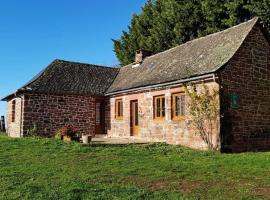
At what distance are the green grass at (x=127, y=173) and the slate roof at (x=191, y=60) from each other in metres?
3.82

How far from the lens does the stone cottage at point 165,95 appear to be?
14.4m

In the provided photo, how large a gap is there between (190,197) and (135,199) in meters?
1.13

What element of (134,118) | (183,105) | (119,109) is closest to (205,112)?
(183,105)

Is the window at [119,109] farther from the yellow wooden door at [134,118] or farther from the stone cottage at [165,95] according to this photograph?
the yellow wooden door at [134,118]

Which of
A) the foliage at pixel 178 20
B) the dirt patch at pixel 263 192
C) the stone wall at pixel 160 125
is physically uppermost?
the foliage at pixel 178 20

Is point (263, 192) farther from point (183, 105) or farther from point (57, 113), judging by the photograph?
point (57, 113)

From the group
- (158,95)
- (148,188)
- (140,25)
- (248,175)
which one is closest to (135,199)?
(148,188)

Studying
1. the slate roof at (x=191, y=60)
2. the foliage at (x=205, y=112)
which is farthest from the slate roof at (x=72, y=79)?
the foliage at (x=205, y=112)

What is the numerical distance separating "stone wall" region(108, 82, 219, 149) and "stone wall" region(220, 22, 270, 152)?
74cm

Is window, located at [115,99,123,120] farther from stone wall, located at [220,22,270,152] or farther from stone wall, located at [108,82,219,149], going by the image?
stone wall, located at [220,22,270,152]

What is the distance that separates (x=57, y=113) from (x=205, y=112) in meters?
9.65

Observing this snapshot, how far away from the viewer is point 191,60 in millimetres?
17047

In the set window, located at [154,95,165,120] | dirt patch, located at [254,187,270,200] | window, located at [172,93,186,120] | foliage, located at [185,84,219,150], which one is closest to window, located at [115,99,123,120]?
window, located at [154,95,165,120]

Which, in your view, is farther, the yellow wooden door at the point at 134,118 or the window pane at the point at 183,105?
the yellow wooden door at the point at 134,118
